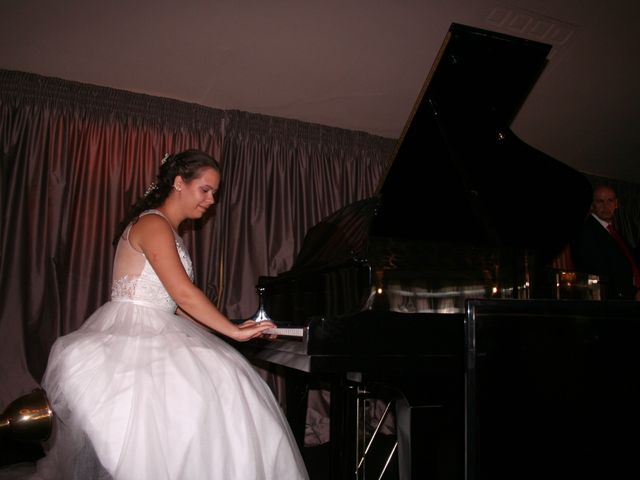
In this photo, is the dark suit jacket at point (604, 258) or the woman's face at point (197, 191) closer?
the woman's face at point (197, 191)

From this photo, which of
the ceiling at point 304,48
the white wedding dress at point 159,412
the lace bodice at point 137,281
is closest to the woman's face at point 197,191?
the lace bodice at point 137,281

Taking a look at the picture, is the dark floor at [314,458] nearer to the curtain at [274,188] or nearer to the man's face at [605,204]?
the curtain at [274,188]

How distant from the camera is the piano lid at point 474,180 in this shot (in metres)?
2.57

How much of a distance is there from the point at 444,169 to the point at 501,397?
1.43 metres

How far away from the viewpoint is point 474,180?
2.71 meters

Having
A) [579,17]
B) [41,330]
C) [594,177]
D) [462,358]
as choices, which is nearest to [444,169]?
[462,358]

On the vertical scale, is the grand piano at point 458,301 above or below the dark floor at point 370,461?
above

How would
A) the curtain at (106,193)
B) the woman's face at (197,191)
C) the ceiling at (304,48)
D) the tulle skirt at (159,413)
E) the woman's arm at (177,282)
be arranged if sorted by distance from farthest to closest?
the curtain at (106,193) → the ceiling at (304,48) → the woman's face at (197,191) → the woman's arm at (177,282) → the tulle skirt at (159,413)

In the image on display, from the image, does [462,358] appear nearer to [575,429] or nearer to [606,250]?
[575,429]

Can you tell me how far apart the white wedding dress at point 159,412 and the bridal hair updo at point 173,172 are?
0.65 m

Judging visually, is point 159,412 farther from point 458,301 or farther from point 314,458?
point 314,458

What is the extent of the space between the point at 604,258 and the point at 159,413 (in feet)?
13.0

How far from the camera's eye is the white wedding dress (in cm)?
156

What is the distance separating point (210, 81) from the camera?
412 cm
